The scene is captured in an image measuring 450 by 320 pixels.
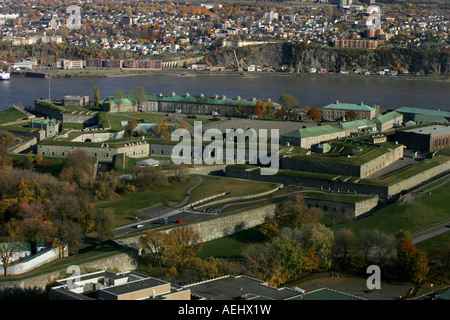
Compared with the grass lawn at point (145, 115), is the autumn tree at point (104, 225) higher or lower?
higher

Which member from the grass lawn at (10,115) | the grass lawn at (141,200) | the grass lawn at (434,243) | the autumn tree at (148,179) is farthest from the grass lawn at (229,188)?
the grass lawn at (10,115)

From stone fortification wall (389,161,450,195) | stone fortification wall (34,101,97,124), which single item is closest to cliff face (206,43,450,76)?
stone fortification wall (34,101,97,124)

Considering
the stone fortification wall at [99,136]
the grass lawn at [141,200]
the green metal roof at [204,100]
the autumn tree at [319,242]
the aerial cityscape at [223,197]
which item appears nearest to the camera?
the aerial cityscape at [223,197]

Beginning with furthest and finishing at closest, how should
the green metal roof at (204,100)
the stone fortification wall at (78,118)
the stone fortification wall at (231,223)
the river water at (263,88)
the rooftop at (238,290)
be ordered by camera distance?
the river water at (263,88)
the green metal roof at (204,100)
the stone fortification wall at (78,118)
the stone fortification wall at (231,223)
the rooftop at (238,290)

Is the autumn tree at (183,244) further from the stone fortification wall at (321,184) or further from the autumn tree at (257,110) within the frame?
the autumn tree at (257,110)

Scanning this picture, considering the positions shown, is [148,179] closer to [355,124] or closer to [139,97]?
[355,124]

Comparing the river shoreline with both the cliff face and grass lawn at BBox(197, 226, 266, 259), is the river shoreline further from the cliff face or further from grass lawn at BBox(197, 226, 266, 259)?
grass lawn at BBox(197, 226, 266, 259)
